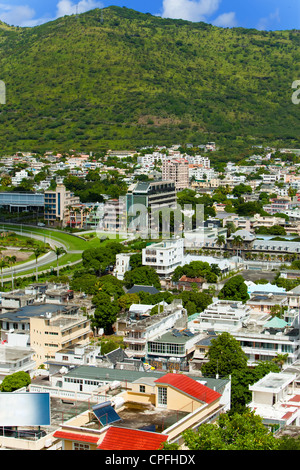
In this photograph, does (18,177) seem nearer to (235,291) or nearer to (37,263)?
(37,263)

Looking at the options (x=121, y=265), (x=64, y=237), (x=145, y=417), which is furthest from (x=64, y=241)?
(x=145, y=417)

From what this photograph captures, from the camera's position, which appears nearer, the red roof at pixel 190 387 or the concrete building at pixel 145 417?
the concrete building at pixel 145 417

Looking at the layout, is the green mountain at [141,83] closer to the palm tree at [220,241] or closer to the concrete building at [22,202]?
the concrete building at [22,202]

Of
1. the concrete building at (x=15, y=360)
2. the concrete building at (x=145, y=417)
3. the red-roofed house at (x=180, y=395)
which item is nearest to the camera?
the concrete building at (x=145, y=417)

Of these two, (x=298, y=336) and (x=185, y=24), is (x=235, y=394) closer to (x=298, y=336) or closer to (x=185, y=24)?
A: (x=298, y=336)

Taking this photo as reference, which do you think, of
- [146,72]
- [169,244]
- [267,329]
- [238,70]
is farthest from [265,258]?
[238,70]

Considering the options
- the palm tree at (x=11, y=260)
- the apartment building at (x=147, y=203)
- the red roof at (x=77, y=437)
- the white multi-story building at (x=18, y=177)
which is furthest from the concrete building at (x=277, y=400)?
the white multi-story building at (x=18, y=177)
